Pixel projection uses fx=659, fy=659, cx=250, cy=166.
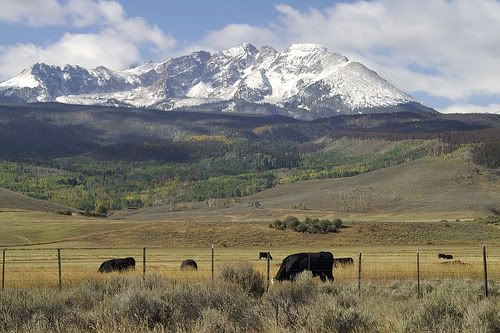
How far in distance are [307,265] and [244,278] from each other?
33.1 ft

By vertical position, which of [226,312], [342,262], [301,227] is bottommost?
[342,262]

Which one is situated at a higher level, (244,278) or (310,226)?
(244,278)

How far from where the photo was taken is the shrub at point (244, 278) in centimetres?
1975

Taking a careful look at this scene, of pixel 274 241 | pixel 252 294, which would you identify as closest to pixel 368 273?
pixel 252 294

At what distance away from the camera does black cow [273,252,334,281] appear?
28.8 m

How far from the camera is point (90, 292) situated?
17.6 m

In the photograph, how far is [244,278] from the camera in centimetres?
2003

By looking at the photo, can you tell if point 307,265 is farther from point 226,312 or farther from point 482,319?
point 482,319

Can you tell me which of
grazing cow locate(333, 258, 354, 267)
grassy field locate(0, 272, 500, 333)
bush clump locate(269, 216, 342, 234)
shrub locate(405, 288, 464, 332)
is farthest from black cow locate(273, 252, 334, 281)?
bush clump locate(269, 216, 342, 234)

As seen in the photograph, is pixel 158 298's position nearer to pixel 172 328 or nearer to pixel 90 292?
pixel 172 328

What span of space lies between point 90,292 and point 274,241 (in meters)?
65.4

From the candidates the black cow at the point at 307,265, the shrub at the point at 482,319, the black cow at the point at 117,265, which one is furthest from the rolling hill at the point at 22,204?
the shrub at the point at 482,319

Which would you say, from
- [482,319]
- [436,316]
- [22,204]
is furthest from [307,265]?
[22,204]

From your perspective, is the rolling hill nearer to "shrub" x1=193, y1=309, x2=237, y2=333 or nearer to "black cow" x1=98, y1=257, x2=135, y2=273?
"black cow" x1=98, y1=257, x2=135, y2=273
